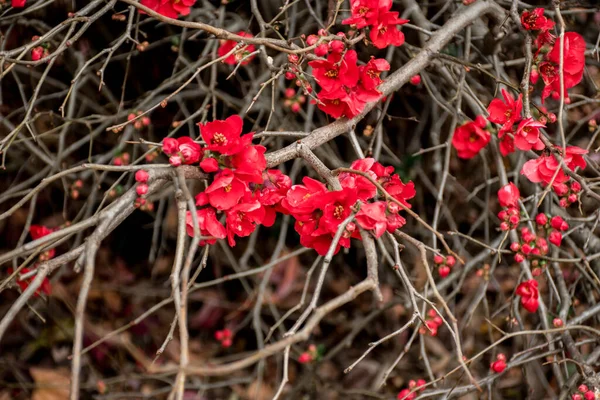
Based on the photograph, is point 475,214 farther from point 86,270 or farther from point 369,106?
point 86,270

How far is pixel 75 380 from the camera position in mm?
826

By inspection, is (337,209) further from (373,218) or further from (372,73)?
(372,73)

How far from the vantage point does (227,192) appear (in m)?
1.16

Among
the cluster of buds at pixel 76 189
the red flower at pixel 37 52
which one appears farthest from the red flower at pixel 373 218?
the cluster of buds at pixel 76 189

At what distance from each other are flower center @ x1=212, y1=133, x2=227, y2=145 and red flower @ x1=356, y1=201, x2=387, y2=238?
11.7 inches

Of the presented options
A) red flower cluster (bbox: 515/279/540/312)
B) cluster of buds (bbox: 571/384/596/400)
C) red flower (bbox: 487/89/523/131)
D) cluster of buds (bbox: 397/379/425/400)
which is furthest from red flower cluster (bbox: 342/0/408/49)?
cluster of buds (bbox: 571/384/596/400)

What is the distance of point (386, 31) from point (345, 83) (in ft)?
0.67

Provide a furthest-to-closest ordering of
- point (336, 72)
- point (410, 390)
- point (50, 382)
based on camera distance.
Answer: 1. point (50, 382)
2. point (410, 390)
3. point (336, 72)

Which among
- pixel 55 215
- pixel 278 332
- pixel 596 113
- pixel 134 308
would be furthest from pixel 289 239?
pixel 596 113

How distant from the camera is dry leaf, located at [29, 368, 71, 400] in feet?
8.34

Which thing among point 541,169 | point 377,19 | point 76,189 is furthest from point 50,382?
point 541,169

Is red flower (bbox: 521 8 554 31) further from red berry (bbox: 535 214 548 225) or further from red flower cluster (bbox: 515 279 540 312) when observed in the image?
red flower cluster (bbox: 515 279 540 312)

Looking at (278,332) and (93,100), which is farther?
(278,332)

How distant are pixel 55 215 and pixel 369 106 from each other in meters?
1.84
